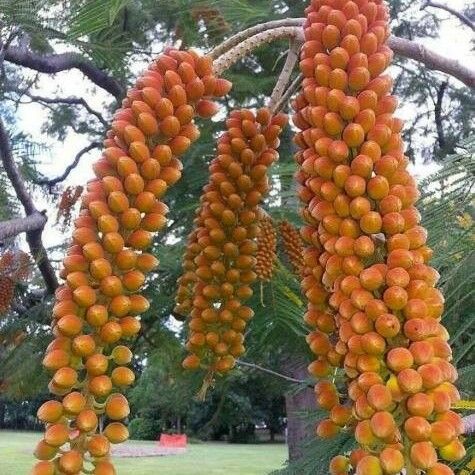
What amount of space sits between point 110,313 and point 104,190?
92mm

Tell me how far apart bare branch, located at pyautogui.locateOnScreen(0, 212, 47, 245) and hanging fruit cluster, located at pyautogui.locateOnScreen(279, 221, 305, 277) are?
68 centimetres

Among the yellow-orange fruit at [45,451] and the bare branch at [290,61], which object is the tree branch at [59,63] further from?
the yellow-orange fruit at [45,451]

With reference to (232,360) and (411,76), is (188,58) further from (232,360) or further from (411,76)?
(411,76)

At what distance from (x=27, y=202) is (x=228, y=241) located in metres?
1.64

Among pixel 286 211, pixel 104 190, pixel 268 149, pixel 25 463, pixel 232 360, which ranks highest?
pixel 286 211

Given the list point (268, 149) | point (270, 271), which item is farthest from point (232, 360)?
point (270, 271)

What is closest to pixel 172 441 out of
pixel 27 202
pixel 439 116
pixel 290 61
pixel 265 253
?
pixel 439 116

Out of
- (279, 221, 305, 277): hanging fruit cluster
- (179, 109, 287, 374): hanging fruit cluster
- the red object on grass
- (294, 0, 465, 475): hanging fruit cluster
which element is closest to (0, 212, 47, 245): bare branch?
(279, 221, 305, 277): hanging fruit cluster

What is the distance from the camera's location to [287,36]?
2.51 feet

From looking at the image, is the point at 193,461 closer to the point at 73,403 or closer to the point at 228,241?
the point at 228,241

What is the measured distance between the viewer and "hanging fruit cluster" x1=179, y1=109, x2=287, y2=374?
0.81m

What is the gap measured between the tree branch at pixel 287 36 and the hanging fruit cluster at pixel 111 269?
74 millimetres

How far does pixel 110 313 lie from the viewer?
0.53 metres

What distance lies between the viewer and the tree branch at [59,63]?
2.96 meters
